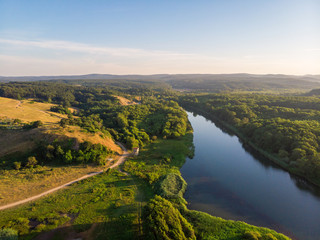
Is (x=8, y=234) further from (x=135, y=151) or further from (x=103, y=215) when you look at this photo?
(x=135, y=151)

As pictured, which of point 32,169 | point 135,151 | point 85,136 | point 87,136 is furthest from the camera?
point 135,151

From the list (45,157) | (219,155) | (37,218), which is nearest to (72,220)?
(37,218)

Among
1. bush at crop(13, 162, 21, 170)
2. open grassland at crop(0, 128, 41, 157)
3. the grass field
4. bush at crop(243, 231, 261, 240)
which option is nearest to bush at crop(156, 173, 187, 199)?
the grass field

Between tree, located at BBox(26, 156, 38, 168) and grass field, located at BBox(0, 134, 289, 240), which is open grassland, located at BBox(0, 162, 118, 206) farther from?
grass field, located at BBox(0, 134, 289, 240)

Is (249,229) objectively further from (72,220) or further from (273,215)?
(72,220)

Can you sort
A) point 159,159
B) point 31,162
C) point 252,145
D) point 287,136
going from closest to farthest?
1. point 31,162
2. point 159,159
3. point 287,136
4. point 252,145

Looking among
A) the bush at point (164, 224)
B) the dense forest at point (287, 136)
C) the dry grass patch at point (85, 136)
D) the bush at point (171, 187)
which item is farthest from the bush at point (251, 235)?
the dry grass patch at point (85, 136)

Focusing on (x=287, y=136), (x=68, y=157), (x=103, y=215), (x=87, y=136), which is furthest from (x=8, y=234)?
(x=287, y=136)
